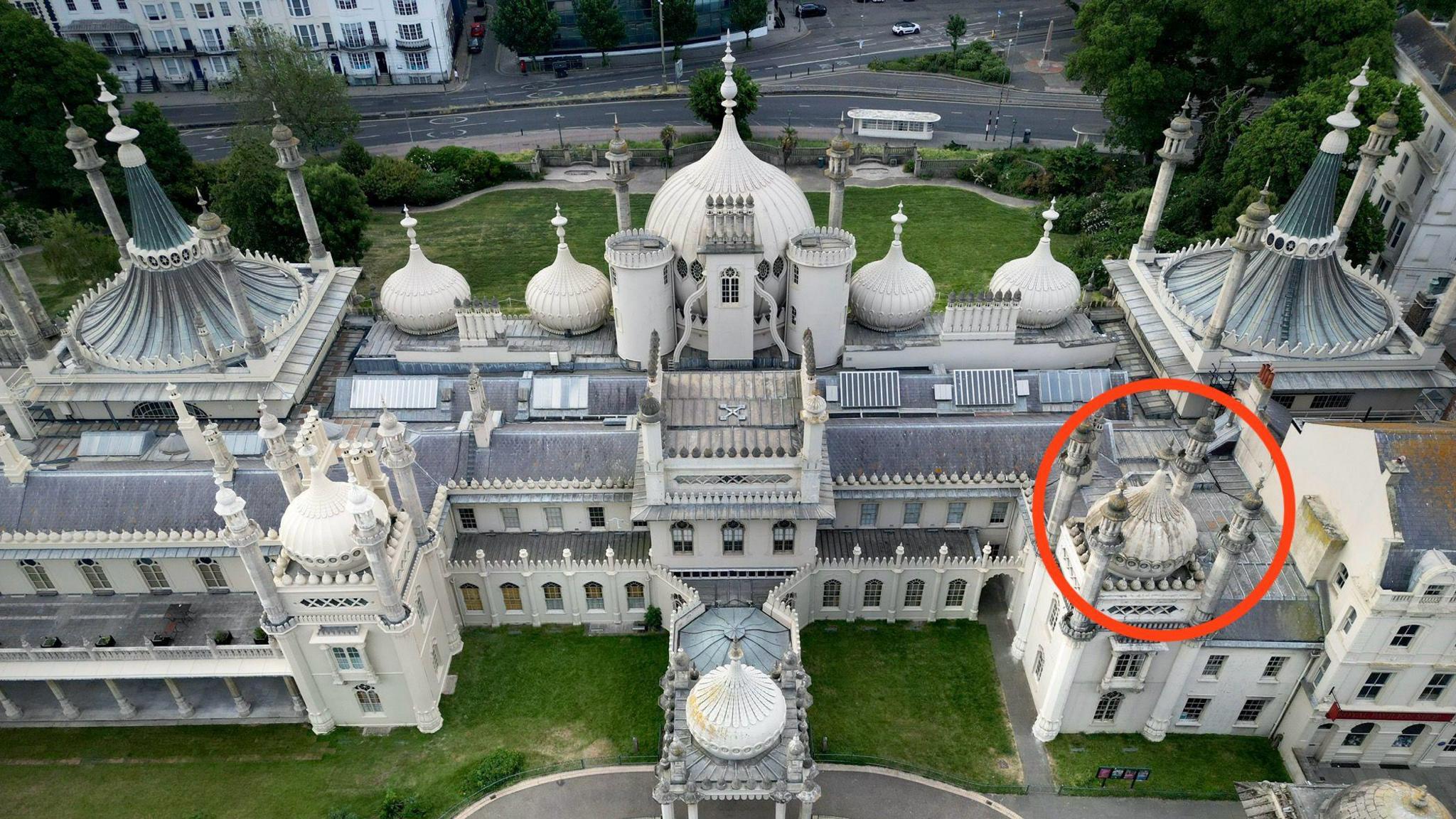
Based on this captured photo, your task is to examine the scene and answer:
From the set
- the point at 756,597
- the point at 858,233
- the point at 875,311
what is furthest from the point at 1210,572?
the point at 858,233

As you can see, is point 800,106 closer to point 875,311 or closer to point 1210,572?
point 875,311

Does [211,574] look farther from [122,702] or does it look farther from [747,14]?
[747,14]

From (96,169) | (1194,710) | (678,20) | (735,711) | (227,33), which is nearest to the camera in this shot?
(735,711)

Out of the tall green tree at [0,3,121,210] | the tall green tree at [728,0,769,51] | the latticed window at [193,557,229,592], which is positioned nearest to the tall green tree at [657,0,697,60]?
the tall green tree at [728,0,769,51]

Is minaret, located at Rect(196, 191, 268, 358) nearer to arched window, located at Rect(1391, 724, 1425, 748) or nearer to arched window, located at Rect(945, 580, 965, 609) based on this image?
arched window, located at Rect(945, 580, 965, 609)

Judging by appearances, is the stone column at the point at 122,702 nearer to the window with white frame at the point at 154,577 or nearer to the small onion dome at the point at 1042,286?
the window with white frame at the point at 154,577

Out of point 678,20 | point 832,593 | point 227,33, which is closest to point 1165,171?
point 832,593
